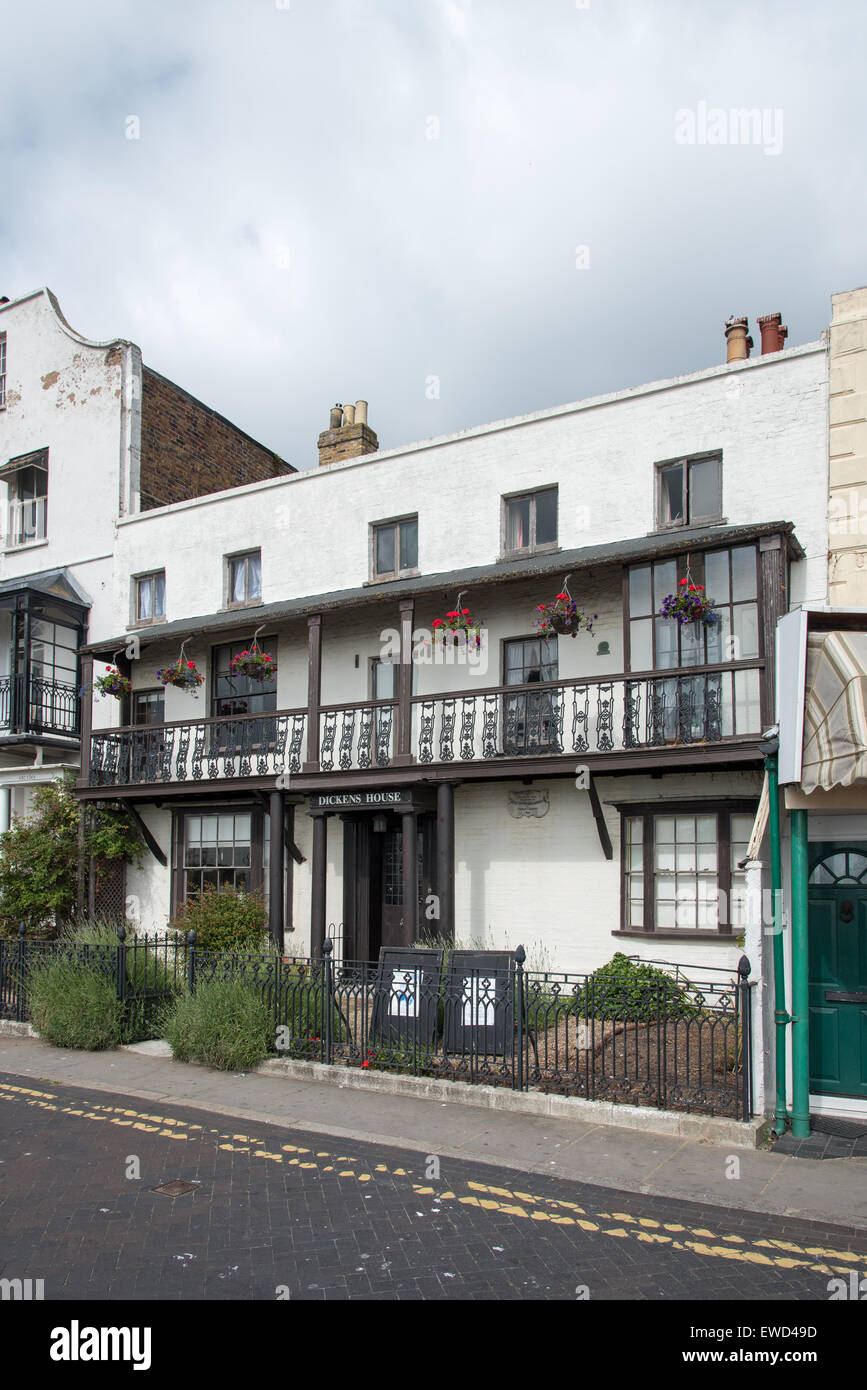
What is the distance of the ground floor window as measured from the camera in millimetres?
17609

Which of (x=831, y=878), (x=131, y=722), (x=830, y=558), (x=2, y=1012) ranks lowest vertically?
(x=2, y=1012)

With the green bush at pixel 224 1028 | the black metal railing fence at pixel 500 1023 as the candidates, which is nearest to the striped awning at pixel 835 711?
the black metal railing fence at pixel 500 1023

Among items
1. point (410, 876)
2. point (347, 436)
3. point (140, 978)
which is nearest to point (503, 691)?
point (410, 876)

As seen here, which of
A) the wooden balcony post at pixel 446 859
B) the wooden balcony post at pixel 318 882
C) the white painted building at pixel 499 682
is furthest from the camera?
the wooden balcony post at pixel 318 882

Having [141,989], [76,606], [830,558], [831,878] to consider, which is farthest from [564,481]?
[76,606]

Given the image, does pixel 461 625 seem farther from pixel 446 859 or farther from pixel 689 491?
pixel 689 491

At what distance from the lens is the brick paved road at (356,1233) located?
18.0ft

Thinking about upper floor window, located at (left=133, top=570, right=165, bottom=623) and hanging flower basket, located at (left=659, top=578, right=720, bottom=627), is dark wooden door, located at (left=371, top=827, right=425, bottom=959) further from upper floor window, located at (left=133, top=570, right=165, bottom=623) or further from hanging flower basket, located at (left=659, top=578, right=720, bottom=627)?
upper floor window, located at (left=133, top=570, right=165, bottom=623)

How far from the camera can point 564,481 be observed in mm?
15117

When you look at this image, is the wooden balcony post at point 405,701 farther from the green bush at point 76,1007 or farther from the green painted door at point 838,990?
the green painted door at point 838,990

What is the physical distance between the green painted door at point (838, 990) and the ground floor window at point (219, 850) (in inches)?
408
